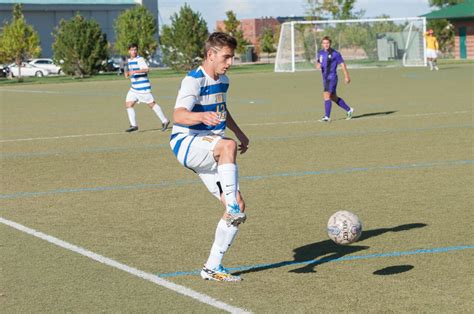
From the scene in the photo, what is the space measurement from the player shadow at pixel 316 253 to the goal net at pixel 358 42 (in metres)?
50.3

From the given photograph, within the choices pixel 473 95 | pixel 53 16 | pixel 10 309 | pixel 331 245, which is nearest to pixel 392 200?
pixel 331 245

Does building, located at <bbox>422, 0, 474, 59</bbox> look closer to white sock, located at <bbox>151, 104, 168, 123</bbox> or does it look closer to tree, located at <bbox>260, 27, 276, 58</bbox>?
tree, located at <bbox>260, 27, 276, 58</bbox>

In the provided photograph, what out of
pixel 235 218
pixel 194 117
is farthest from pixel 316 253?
pixel 194 117

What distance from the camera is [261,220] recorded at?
978 cm

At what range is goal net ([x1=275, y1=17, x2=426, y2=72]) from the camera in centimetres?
5912

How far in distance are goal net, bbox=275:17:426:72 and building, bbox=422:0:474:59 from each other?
24.7 metres

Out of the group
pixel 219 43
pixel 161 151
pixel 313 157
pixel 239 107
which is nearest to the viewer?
pixel 219 43

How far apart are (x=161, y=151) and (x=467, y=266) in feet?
31.0

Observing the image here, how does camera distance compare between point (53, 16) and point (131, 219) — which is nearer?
point (131, 219)

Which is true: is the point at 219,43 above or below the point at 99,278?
above

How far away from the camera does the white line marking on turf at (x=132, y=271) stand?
21.5 feet

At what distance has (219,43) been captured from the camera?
711 centimetres

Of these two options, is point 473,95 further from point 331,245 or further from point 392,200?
point 331,245

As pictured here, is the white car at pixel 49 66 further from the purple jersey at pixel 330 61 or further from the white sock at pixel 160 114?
the white sock at pixel 160 114
